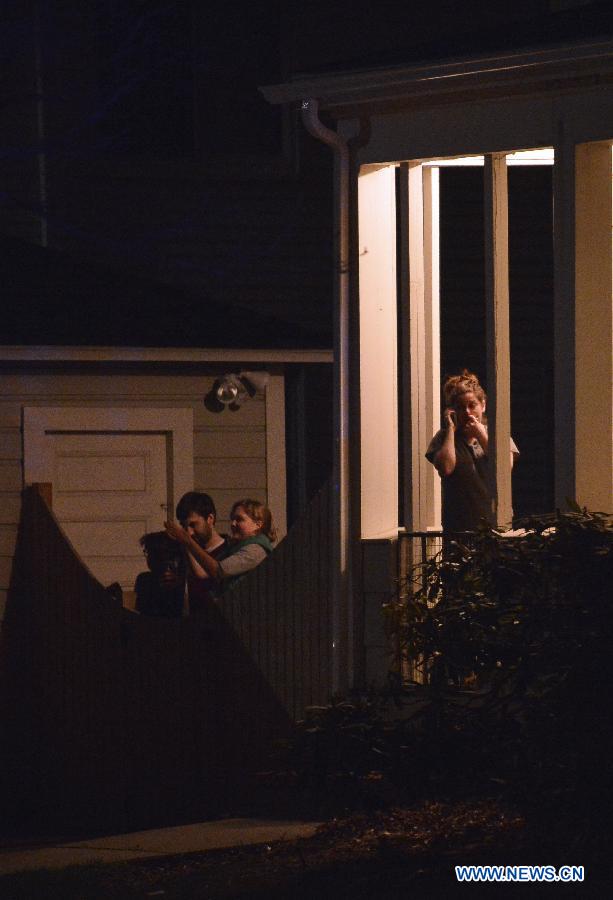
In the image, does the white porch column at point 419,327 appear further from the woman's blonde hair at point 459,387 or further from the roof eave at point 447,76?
the roof eave at point 447,76

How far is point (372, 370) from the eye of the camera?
9.05 metres

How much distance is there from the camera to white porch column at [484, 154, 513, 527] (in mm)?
8617

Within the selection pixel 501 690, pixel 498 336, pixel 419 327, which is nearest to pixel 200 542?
pixel 419 327

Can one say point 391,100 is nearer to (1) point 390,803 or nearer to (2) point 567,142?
(2) point 567,142

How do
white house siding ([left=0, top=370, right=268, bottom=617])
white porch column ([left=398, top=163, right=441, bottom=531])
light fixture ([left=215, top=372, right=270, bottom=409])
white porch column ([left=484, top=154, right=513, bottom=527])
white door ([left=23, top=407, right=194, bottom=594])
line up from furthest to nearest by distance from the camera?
1. light fixture ([left=215, top=372, right=270, bottom=409])
2. white door ([left=23, top=407, right=194, bottom=594])
3. white house siding ([left=0, top=370, right=268, bottom=617])
4. white porch column ([left=398, top=163, right=441, bottom=531])
5. white porch column ([left=484, top=154, right=513, bottom=527])

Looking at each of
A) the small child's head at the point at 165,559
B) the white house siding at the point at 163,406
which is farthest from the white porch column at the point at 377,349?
the white house siding at the point at 163,406

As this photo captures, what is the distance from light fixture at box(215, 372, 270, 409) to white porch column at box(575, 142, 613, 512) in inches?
196

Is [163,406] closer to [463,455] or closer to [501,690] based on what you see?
[463,455]

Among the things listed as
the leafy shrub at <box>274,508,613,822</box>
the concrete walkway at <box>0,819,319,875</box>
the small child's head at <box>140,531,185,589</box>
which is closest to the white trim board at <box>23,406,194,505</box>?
the small child's head at <box>140,531,185,589</box>

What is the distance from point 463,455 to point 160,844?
2459mm

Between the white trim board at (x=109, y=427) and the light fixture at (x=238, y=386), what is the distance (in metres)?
0.31

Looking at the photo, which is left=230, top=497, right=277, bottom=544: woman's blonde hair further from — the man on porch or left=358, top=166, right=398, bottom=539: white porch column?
left=358, top=166, right=398, bottom=539: white porch column

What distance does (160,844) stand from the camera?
806 centimetres

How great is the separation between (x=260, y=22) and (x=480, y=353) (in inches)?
149
